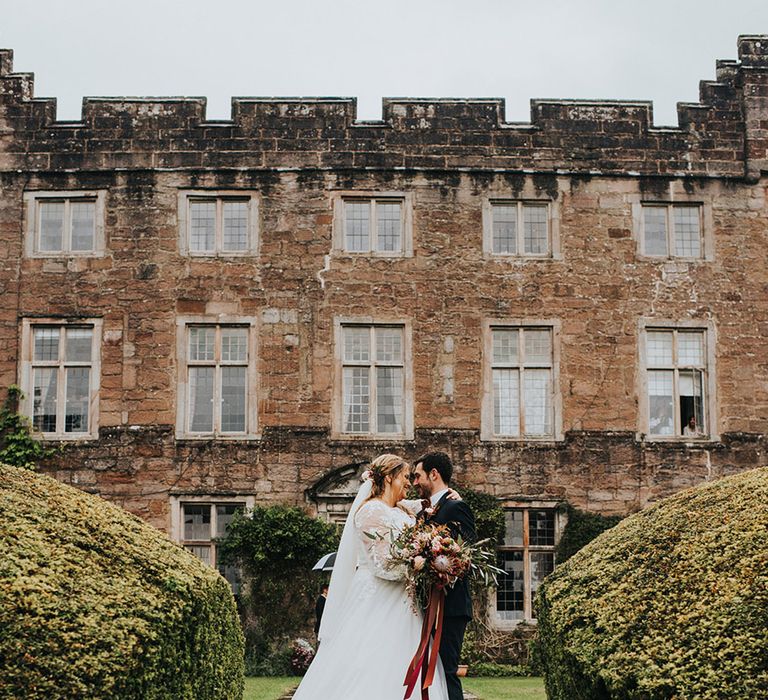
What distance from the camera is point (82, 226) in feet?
68.8

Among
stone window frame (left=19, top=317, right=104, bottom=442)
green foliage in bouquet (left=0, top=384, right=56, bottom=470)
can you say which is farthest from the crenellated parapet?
green foliage in bouquet (left=0, top=384, right=56, bottom=470)

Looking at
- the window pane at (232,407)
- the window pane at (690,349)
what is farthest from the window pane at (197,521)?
the window pane at (690,349)

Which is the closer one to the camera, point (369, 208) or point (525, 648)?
point (525, 648)

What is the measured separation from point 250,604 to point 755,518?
13.3m

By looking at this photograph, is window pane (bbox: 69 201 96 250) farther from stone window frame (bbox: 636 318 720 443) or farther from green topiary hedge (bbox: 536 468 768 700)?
green topiary hedge (bbox: 536 468 768 700)

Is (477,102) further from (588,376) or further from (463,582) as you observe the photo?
(463,582)

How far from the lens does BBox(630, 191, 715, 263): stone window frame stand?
21.1 m

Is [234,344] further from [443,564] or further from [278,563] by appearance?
[443,564]

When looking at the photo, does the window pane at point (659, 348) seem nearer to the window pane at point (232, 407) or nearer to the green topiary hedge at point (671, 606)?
the window pane at point (232, 407)

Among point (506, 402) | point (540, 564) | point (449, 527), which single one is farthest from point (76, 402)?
point (449, 527)

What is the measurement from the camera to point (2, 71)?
21469 mm

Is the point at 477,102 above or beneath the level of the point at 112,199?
above

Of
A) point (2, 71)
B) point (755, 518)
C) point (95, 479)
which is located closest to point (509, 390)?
point (95, 479)

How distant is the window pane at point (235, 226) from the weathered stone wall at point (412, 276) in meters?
0.33
